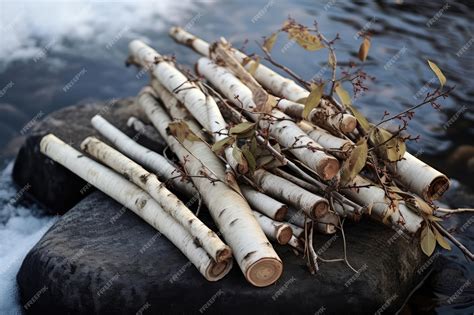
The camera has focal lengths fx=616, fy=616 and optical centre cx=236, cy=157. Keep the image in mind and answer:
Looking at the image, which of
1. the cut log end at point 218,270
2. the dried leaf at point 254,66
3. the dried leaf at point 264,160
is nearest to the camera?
Answer: the cut log end at point 218,270

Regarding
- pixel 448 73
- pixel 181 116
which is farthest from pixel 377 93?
pixel 181 116

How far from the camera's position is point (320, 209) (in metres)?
3.74

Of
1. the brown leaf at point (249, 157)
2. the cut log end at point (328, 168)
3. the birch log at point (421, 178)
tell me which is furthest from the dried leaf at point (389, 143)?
the brown leaf at point (249, 157)

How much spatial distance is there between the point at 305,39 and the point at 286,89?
458 mm

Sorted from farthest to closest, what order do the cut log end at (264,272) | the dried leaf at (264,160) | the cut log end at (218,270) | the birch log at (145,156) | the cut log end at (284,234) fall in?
1. the birch log at (145,156)
2. the dried leaf at (264,160)
3. the cut log end at (284,234)
4. the cut log end at (218,270)
5. the cut log end at (264,272)

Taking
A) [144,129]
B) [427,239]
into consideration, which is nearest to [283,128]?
[427,239]

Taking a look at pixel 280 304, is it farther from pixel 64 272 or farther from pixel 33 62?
pixel 33 62

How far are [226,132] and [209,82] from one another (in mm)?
1188

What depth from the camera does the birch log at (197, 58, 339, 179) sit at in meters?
3.69

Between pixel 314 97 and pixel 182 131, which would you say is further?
pixel 182 131

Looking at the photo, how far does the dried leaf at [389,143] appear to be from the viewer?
380 cm

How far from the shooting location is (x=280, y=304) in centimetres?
350

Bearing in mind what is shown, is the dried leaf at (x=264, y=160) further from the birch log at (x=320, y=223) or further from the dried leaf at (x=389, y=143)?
the dried leaf at (x=389, y=143)

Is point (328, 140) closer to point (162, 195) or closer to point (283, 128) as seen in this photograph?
point (283, 128)
